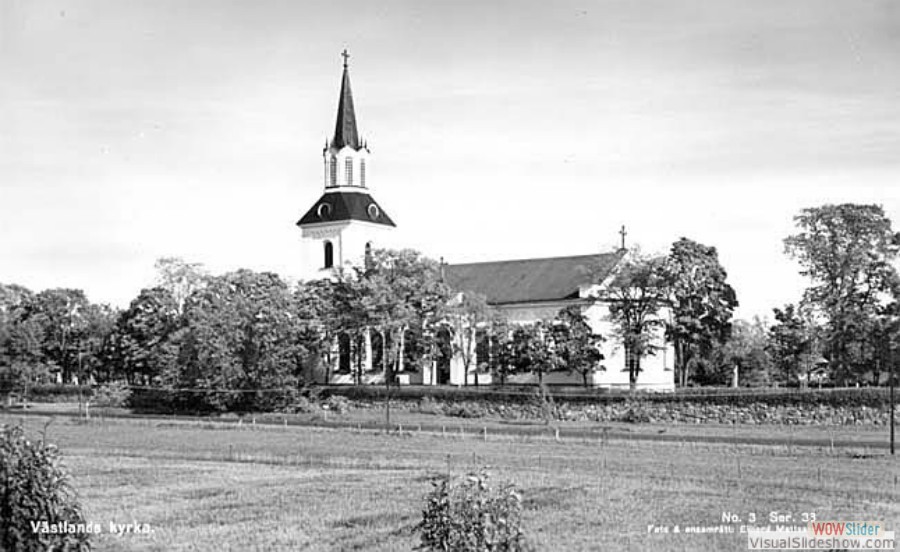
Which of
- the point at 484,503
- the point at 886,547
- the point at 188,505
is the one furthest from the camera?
the point at 188,505

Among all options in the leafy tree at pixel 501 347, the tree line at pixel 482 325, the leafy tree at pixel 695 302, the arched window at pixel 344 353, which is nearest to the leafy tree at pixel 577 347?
the tree line at pixel 482 325

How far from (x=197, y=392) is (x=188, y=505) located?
149ft

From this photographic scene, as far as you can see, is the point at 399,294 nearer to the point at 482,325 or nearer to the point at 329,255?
the point at 482,325

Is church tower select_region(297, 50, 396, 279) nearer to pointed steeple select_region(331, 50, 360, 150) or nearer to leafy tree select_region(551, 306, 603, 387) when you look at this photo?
pointed steeple select_region(331, 50, 360, 150)

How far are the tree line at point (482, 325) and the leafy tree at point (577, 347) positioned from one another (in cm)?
9

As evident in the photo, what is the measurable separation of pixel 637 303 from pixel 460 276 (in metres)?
20.9

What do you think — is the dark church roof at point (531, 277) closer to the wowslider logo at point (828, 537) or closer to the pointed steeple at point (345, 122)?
the pointed steeple at point (345, 122)

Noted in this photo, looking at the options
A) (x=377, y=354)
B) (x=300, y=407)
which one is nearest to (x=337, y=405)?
(x=300, y=407)

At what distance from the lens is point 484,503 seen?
591 inches

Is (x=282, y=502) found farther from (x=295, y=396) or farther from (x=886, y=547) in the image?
(x=295, y=396)

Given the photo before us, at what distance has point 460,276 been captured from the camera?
294 feet

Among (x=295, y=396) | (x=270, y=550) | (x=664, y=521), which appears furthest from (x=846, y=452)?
(x=295, y=396)

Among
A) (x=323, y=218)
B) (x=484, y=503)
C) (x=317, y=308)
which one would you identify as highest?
(x=323, y=218)

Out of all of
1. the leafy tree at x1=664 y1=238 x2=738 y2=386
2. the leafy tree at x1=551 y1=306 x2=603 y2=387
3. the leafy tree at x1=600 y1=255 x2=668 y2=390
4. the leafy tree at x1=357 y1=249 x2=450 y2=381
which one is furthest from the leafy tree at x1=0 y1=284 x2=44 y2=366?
the leafy tree at x1=664 y1=238 x2=738 y2=386
